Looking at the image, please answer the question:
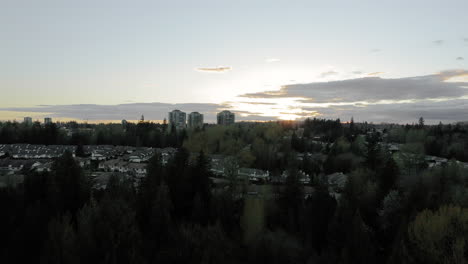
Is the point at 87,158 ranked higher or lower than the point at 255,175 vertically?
higher

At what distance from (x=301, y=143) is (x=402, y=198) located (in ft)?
130

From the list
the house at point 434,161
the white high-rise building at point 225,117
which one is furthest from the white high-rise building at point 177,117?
the house at point 434,161

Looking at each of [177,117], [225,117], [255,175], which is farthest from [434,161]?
[177,117]

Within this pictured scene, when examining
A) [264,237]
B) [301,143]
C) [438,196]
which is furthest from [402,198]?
[301,143]

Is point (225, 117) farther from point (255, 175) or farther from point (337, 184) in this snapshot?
point (337, 184)

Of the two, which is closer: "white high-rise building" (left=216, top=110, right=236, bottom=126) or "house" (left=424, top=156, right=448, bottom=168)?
"house" (left=424, top=156, right=448, bottom=168)

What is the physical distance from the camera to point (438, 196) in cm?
2303

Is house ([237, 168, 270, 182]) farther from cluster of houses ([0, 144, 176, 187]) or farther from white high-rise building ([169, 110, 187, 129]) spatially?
white high-rise building ([169, 110, 187, 129])

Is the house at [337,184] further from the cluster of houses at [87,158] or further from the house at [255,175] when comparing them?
the cluster of houses at [87,158]

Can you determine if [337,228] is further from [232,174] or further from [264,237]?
[232,174]

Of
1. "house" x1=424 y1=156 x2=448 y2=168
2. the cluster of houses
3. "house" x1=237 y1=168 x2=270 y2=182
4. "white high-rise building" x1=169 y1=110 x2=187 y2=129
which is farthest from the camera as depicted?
"white high-rise building" x1=169 y1=110 x2=187 y2=129

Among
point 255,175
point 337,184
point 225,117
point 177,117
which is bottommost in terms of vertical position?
point 255,175

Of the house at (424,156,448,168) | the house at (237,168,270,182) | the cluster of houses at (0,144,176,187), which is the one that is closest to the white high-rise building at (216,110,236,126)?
the cluster of houses at (0,144,176,187)

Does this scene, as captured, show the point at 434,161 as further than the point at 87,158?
No
